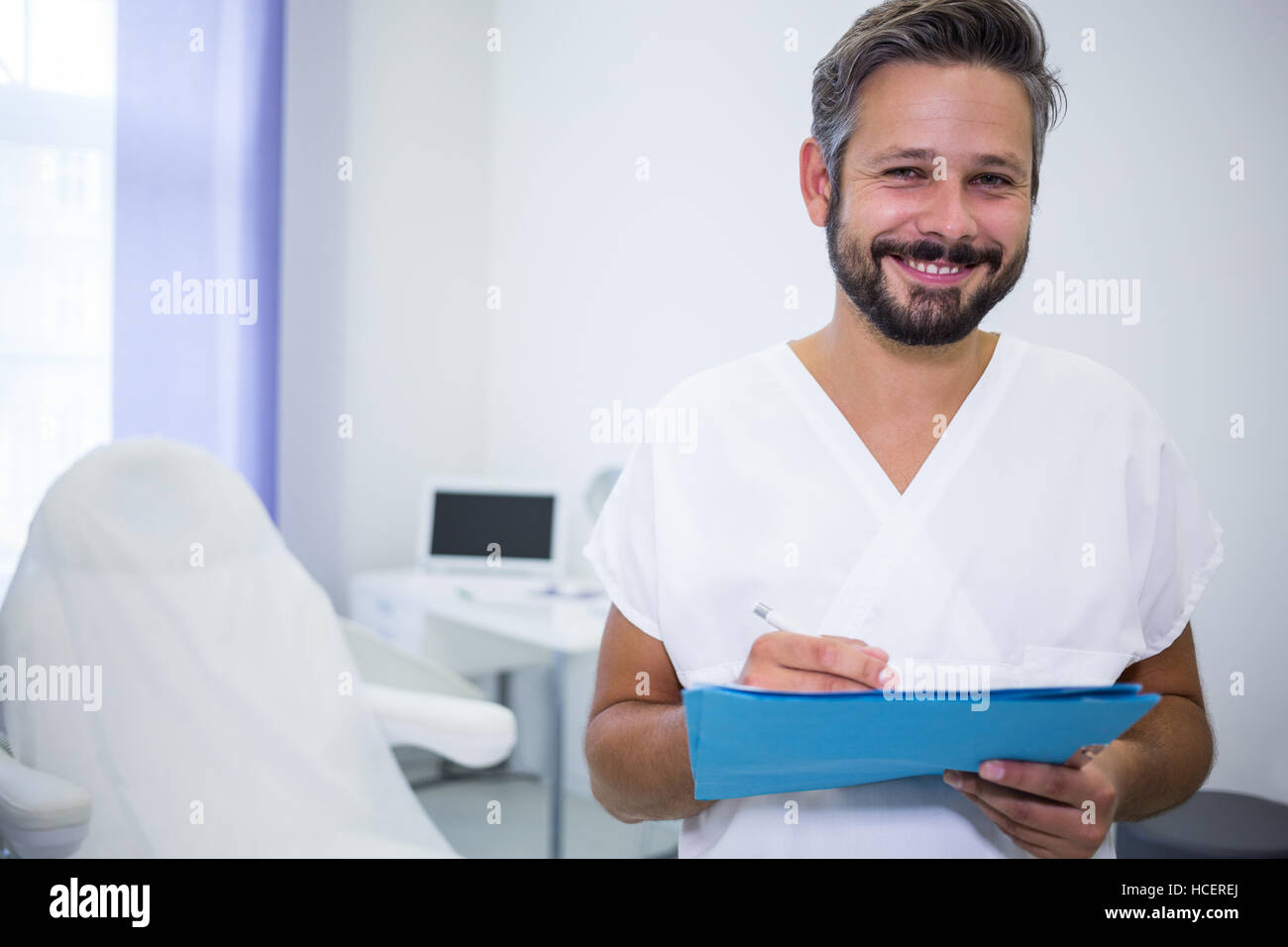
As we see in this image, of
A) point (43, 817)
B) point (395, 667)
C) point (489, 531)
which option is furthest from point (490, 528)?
point (43, 817)

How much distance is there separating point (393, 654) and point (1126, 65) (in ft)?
5.68

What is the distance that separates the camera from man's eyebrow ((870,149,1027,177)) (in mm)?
812

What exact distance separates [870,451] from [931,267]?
0.17 metres

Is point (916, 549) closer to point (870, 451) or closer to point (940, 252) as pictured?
point (870, 451)

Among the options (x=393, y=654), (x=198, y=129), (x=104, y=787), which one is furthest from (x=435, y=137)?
(x=104, y=787)

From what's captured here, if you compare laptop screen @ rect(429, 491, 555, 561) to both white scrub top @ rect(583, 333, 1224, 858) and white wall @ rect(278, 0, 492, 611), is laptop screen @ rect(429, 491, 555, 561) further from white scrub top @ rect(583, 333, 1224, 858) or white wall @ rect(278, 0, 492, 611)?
white scrub top @ rect(583, 333, 1224, 858)

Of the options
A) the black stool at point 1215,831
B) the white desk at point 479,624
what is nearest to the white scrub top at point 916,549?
the black stool at point 1215,831

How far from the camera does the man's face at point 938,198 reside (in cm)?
81

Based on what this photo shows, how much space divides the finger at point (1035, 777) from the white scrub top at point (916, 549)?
167mm

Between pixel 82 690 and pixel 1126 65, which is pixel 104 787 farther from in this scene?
pixel 1126 65

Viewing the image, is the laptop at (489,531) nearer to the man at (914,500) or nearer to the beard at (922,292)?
the man at (914,500)

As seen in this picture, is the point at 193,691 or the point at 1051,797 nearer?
the point at 1051,797

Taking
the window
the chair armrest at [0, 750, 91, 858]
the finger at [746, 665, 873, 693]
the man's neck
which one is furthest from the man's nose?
the window

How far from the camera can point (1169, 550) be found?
34.1 inches
